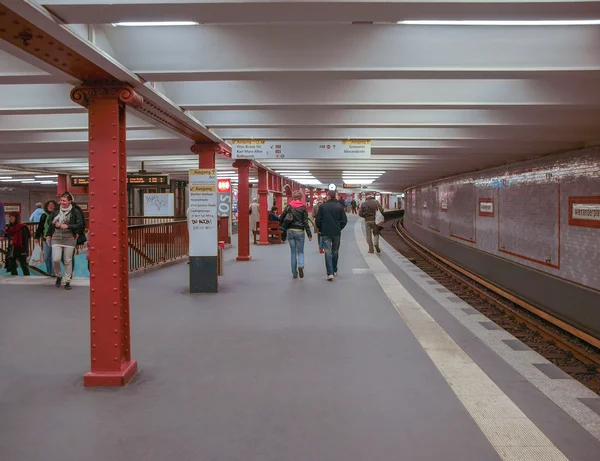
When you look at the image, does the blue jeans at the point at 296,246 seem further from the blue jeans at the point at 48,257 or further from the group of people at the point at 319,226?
the blue jeans at the point at 48,257

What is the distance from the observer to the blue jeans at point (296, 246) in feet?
32.4

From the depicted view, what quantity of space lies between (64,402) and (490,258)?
12.2m

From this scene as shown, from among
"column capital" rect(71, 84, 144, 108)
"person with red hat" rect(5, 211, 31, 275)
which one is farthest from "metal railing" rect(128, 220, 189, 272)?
"column capital" rect(71, 84, 144, 108)

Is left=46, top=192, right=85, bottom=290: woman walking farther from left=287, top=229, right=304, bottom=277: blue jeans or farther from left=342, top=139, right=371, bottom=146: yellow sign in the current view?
left=342, top=139, right=371, bottom=146: yellow sign

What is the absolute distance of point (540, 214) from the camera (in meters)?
10.4

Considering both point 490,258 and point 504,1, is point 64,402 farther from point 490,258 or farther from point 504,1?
point 490,258

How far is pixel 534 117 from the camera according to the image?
698 centimetres

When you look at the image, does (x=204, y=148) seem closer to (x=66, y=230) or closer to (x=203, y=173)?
(x=203, y=173)

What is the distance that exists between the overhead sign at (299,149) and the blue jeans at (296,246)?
1.48m

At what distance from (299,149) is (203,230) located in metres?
2.72

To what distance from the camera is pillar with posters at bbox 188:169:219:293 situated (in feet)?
25.6

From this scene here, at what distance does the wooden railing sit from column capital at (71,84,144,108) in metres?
6.63

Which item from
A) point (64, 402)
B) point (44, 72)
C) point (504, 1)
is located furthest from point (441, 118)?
point (64, 402)

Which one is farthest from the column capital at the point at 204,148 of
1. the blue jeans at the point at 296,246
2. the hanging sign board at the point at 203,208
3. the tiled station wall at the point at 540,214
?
the tiled station wall at the point at 540,214
